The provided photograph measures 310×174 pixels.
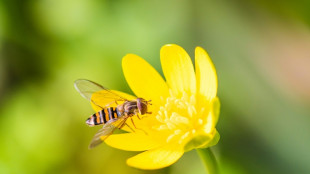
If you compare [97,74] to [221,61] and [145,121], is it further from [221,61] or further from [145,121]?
[145,121]

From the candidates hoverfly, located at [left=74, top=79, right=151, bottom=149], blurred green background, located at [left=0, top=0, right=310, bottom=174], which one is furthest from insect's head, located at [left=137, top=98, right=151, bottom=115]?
blurred green background, located at [left=0, top=0, right=310, bottom=174]

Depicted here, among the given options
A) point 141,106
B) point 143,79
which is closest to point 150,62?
point 143,79

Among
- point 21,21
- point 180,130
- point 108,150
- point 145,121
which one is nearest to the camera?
point 180,130

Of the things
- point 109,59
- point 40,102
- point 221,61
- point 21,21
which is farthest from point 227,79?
point 21,21

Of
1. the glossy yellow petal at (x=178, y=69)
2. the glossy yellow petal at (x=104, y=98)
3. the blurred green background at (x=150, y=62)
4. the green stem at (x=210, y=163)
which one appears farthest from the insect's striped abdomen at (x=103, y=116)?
the blurred green background at (x=150, y=62)

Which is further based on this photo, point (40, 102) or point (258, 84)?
point (40, 102)

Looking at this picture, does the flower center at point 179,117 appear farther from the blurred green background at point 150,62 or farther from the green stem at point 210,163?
the blurred green background at point 150,62

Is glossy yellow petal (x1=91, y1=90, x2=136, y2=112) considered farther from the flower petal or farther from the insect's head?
the flower petal
